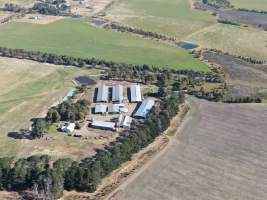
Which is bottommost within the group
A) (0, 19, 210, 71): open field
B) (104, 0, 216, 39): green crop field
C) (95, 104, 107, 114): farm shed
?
(95, 104, 107, 114): farm shed

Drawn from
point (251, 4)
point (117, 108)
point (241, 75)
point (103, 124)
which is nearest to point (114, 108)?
point (117, 108)

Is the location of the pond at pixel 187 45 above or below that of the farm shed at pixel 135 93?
above

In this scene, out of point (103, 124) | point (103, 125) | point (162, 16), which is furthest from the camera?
point (162, 16)

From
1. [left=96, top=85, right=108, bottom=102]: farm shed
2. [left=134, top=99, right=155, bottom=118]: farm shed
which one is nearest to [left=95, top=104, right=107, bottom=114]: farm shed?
[left=96, top=85, right=108, bottom=102]: farm shed

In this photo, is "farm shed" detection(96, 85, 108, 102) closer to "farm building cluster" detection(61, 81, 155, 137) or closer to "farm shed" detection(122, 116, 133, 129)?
"farm building cluster" detection(61, 81, 155, 137)

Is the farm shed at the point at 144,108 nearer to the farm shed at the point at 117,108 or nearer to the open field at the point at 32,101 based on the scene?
the farm shed at the point at 117,108

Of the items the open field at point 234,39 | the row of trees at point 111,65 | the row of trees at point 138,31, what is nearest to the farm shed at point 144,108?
the row of trees at point 111,65

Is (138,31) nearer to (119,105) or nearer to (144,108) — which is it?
(119,105)
